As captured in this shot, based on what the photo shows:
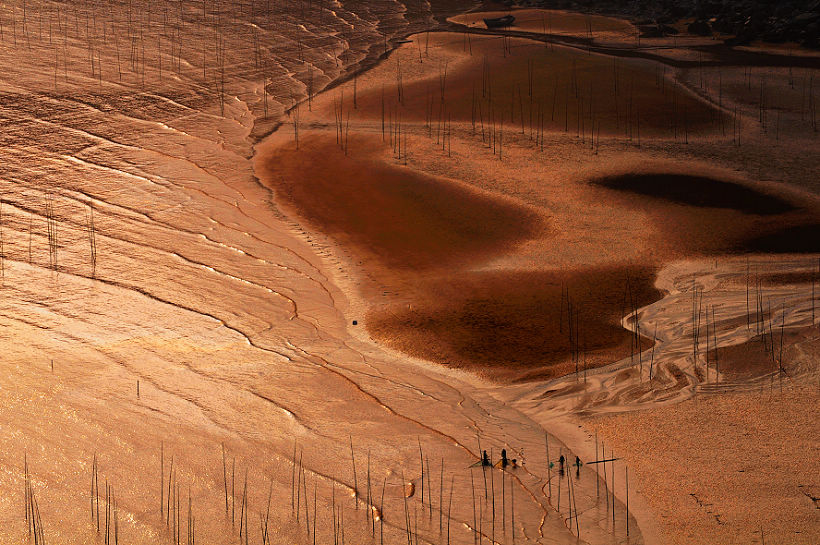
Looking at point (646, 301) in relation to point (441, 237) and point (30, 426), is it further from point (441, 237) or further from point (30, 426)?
point (30, 426)

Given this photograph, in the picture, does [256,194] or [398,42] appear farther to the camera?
[398,42]

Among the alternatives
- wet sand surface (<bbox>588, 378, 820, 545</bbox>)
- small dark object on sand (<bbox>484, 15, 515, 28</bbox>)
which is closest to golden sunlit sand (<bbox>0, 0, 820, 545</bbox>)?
wet sand surface (<bbox>588, 378, 820, 545</bbox>)

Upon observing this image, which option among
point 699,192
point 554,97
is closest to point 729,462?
point 699,192

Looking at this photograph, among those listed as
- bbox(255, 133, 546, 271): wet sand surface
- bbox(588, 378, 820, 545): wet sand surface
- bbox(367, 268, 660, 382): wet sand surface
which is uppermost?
bbox(255, 133, 546, 271): wet sand surface

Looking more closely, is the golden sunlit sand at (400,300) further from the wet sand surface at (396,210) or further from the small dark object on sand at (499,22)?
the small dark object on sand at (499,22)

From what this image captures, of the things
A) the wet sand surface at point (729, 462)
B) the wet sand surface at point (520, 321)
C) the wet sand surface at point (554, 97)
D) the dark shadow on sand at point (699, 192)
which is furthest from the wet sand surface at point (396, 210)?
the wet sand surface at point (729, 462)

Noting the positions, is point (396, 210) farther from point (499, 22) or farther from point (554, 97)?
point (499, 22)

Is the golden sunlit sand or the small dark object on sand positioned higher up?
the small dark object on sand

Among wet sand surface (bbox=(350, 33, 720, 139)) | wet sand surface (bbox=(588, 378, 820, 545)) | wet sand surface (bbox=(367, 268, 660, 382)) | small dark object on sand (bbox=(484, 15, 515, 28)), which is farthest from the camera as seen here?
small dark object on sand (bbox=(484, 15, 515, 28))

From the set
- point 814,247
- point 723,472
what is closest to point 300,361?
point 723,472

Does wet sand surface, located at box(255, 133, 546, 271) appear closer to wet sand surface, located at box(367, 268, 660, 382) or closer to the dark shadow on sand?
wet sand surface, located at box(367, 268, 660, 382)

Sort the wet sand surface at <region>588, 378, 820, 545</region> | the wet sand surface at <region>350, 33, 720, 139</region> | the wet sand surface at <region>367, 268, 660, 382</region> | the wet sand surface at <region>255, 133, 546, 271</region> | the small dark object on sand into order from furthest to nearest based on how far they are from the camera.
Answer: the small dark object on sand → the wet sand surface at <region>350, 33, 720, 139</region> → the wet sand surface at <region>255, 133, 546, 271</region> → the wet sand surface at <region>367, 268, 660, 382</region> → the wet sand surface at <region>588, 378, 820, 545</region>
